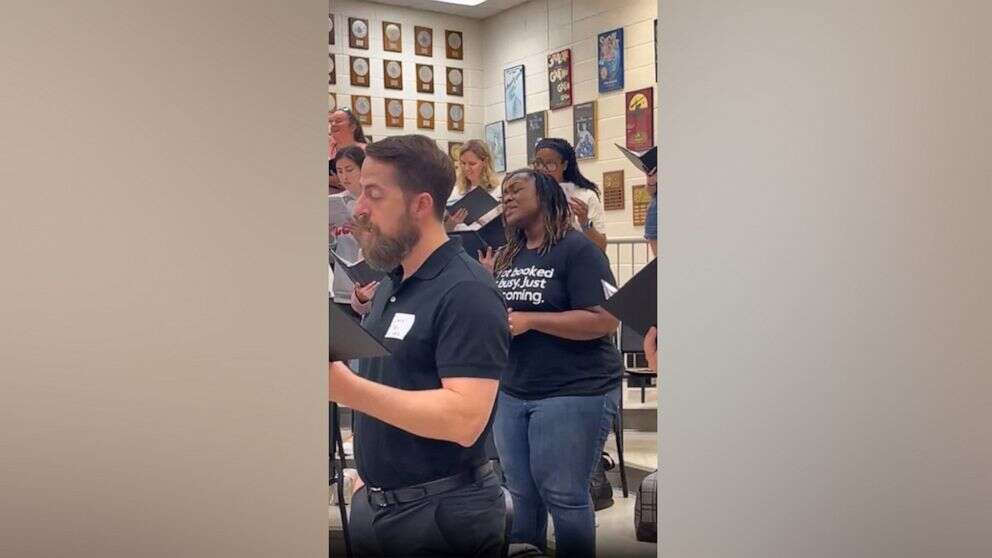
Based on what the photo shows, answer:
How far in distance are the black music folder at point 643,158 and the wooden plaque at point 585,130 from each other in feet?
0.31

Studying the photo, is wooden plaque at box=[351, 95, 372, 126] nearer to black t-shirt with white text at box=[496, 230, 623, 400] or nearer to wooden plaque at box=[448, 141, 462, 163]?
wooden plaque at box=[448, 141, 462, 163]

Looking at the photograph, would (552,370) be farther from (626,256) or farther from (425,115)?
(425,115)

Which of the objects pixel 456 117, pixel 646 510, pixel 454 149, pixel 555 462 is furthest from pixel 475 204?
pixel 646 510

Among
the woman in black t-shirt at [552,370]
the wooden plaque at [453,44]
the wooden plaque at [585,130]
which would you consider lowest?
the woman in black t-shirt at [552,370]

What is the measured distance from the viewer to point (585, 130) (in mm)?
3533

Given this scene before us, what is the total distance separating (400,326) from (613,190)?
2.78ft

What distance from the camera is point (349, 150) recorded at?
11.2ft

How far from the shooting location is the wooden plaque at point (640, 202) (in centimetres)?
336

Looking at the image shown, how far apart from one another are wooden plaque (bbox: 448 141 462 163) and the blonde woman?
11mm

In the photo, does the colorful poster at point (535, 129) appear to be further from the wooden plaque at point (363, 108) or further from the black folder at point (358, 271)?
the black folder at point (358, 271)
